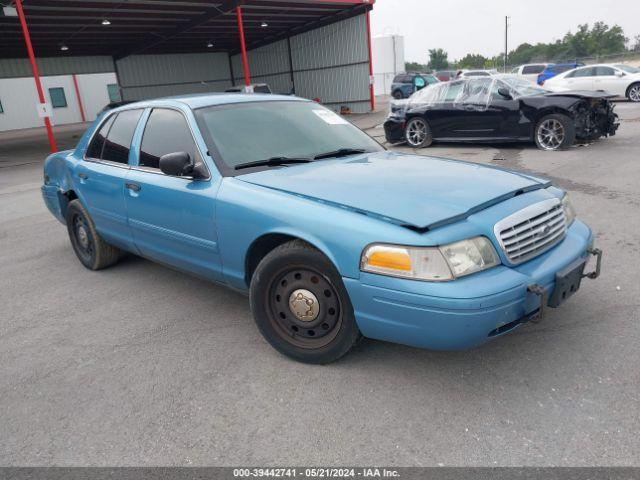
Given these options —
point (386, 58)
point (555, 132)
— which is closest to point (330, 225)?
point (555, 132)

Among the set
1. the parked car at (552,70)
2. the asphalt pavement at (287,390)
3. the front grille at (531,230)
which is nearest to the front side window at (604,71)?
the parked car at (552,70)

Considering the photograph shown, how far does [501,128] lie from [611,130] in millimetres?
2059

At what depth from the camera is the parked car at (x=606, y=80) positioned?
18.2m

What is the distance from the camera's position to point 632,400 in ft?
8.41

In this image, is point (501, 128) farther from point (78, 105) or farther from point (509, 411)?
point (78, 105)

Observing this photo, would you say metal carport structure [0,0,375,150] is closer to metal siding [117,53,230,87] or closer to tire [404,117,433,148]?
metal siding [117,53,230,87]

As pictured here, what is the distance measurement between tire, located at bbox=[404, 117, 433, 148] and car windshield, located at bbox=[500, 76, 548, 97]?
74.8 inches

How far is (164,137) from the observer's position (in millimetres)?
3875

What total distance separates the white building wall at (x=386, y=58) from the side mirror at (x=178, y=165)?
45.9 m

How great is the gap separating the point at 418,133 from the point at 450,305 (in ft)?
32.8

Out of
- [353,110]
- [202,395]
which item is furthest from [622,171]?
[353,110]

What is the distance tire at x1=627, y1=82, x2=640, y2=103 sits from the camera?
1809cm

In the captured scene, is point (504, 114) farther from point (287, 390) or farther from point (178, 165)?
point (287, 390)

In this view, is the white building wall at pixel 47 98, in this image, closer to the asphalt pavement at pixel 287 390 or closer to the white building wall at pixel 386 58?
the white building wall at pixel 386 58
